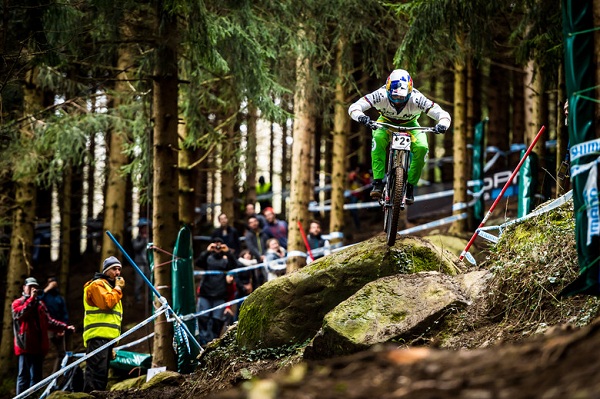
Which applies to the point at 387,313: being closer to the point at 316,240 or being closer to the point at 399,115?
the point at 399,115

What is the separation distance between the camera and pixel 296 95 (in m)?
14.9

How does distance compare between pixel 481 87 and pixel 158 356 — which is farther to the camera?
pixel 481 87

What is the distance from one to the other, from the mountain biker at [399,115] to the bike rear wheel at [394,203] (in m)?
0.21

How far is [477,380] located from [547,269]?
4.27 meters

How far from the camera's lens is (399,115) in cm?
931

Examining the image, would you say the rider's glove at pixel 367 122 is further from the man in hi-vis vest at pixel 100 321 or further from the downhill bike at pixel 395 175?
the man in hi-vis vest at pixel 100 321

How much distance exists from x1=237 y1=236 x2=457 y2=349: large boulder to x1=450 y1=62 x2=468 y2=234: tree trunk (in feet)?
27.6

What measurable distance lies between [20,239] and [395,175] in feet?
30.8

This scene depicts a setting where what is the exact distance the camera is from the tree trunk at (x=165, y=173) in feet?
38.0

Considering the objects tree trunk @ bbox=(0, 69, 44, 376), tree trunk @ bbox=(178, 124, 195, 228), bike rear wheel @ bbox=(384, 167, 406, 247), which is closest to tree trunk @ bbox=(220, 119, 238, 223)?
tree trunk @ bbox=(178, 124, 195, 228)

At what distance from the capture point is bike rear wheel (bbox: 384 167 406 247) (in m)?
8.79

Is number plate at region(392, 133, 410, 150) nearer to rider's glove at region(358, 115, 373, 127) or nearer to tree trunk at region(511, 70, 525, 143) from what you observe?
rider's glove at region(358, 115, 373, 127)

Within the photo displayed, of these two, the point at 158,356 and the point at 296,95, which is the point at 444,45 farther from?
the point at 158,356

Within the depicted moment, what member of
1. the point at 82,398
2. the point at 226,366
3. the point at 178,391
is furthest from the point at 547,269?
the point at 82,398
